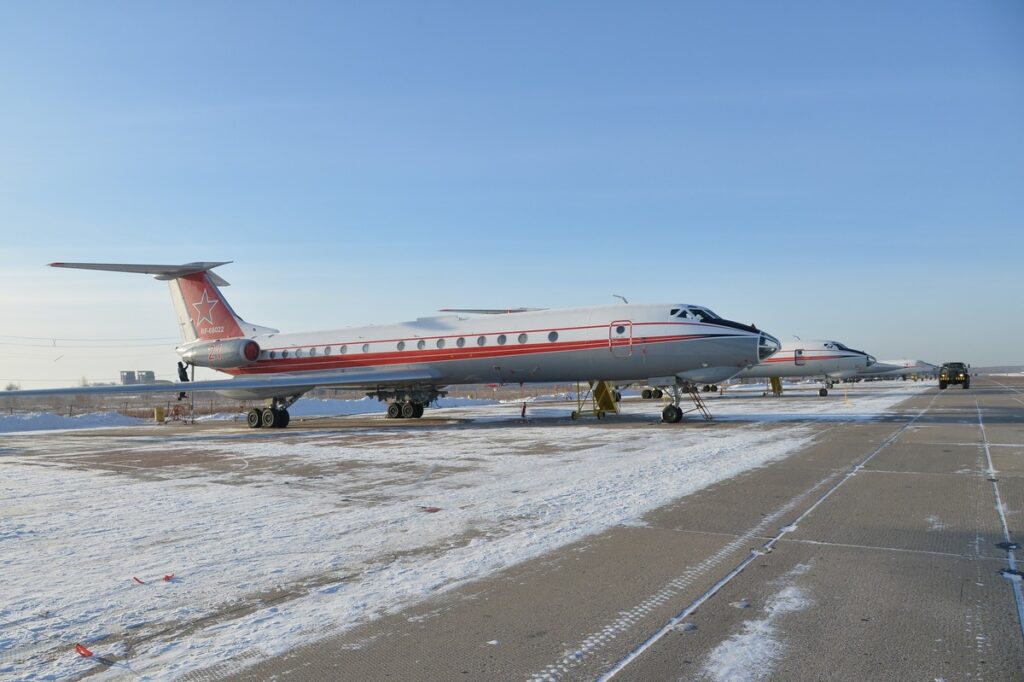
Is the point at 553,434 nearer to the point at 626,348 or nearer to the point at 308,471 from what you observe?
the point at 626,348

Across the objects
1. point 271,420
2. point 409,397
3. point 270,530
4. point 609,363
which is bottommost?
point 270,530

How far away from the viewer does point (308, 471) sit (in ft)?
36.3

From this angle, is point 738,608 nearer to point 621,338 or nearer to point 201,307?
point 621,338

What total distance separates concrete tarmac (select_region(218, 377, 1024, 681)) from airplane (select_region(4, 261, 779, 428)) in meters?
11.9

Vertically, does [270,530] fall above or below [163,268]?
below

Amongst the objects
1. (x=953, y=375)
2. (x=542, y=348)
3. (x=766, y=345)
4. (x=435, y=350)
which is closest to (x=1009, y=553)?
(x=766, y=345)

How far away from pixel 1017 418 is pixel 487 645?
2254 centimetres

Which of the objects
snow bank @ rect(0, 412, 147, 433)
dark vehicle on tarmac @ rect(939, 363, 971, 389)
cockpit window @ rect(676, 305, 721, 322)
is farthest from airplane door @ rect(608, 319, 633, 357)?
dark vehicle on tarmac @ rect(939, 363, 971, 389)

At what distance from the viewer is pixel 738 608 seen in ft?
14.1

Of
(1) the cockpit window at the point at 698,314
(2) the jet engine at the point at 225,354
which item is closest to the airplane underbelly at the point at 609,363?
(1) the cockpit window at the point at 698,314

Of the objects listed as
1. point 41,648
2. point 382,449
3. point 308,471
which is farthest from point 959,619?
point 382,449

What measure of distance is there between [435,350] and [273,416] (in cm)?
587

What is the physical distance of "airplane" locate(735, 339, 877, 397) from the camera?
133 feet

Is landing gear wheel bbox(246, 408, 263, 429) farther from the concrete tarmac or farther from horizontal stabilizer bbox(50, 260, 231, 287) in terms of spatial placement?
the concrete tarmac
